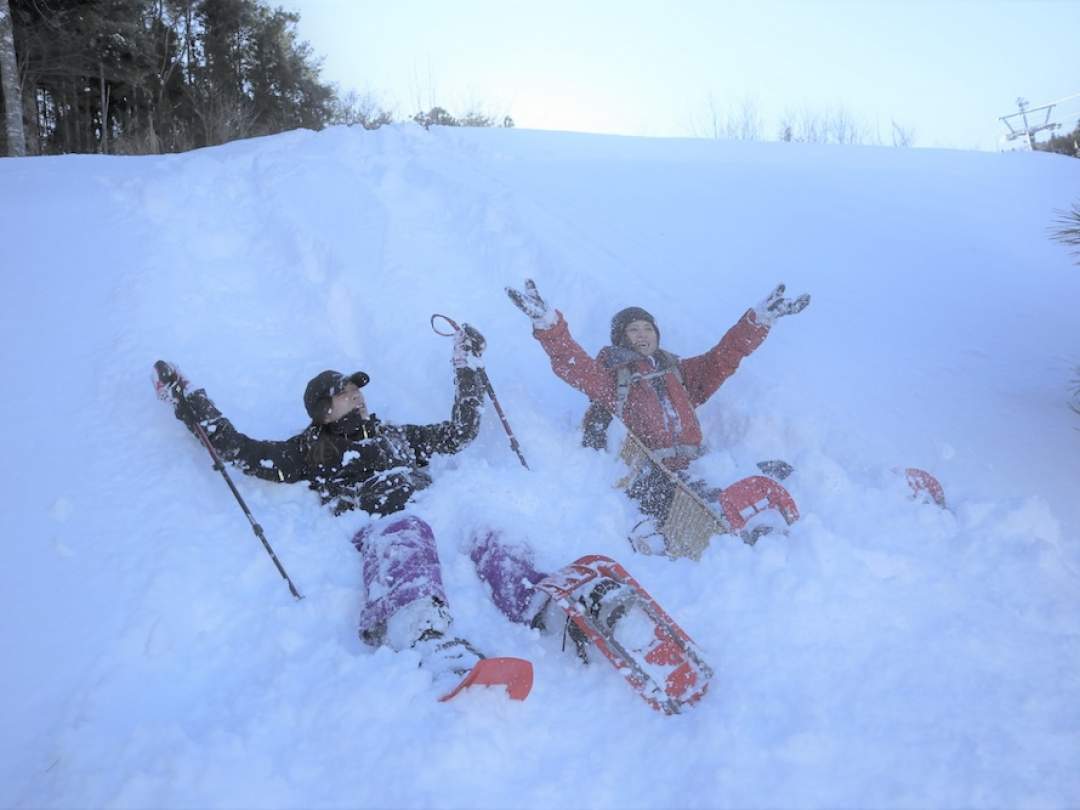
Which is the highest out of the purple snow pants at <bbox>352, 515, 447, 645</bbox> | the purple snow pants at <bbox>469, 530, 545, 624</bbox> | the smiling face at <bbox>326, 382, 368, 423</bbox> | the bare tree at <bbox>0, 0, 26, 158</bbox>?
the bare tree at <bbox>0, 0, 26, 158</bbox>

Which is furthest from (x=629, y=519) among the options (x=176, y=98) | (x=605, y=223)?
(x=176, y=98)

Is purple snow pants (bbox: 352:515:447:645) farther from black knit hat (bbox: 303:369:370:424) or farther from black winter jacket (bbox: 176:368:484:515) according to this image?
black knit hat (bbox: 303:369:370:424)

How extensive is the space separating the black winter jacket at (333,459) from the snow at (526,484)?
0.15 meters

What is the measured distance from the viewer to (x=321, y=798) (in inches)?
80.0

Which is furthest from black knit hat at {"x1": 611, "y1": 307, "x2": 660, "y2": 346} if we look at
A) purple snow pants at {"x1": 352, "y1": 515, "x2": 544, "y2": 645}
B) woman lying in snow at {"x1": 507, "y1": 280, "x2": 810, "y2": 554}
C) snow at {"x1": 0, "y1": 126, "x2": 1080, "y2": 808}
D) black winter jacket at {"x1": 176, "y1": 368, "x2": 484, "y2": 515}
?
purple snow pants at {"x1": 352, "y1": 515, "x2": 544, "y2": 645}

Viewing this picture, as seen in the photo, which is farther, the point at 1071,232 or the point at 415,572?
the point at 1071,232

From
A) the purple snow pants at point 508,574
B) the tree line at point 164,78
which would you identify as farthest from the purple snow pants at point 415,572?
the tree line at point 164,78

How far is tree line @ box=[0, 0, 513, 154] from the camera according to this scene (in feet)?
42.4

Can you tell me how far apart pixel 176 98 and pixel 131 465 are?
1733 cm

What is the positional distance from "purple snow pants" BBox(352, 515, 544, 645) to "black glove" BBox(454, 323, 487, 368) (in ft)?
4.15

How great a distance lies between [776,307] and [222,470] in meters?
3.05

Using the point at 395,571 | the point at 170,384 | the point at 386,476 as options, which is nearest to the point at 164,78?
the point at 170,384

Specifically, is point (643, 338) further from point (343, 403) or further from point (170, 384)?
point (170, 384)

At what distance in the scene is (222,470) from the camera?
11.3 feet
